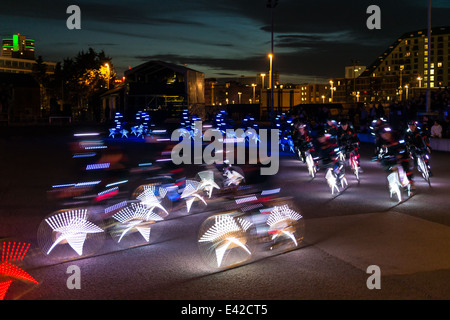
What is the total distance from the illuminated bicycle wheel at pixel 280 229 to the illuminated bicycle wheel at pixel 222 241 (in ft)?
1.81

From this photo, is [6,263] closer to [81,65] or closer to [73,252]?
[73,252]

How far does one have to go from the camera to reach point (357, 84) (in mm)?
177625

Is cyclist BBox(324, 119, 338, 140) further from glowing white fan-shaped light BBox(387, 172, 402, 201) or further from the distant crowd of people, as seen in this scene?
the distant crowd of people

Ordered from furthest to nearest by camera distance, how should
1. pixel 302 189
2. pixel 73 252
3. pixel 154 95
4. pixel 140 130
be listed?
pixel 154 95, pixel 140 130, pixel 302 189, pixel 73 252

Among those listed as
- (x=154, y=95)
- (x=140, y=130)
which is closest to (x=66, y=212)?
(x=140, y=130)

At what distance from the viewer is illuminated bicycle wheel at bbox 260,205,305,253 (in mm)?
7348

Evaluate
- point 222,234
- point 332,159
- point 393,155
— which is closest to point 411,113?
Answer: point 332,159

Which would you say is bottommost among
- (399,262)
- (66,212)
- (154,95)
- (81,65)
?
(399,262)

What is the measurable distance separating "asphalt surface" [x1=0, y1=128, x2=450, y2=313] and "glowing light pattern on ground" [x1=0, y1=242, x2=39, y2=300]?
0.34ft

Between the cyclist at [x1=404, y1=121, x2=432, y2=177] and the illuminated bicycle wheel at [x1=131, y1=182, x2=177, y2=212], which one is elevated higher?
the cyclist at [x1=404, y1=121, x2=432, y2=177]

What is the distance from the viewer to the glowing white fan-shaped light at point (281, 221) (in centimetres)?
736

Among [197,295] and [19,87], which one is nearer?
[197,295]

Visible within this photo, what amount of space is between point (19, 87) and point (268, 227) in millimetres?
60377

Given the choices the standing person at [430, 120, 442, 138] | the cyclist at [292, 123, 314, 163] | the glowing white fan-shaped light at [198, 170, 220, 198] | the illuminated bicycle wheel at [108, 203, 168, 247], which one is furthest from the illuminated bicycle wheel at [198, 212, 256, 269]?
the standing person at [430, 120, 442, 138]
